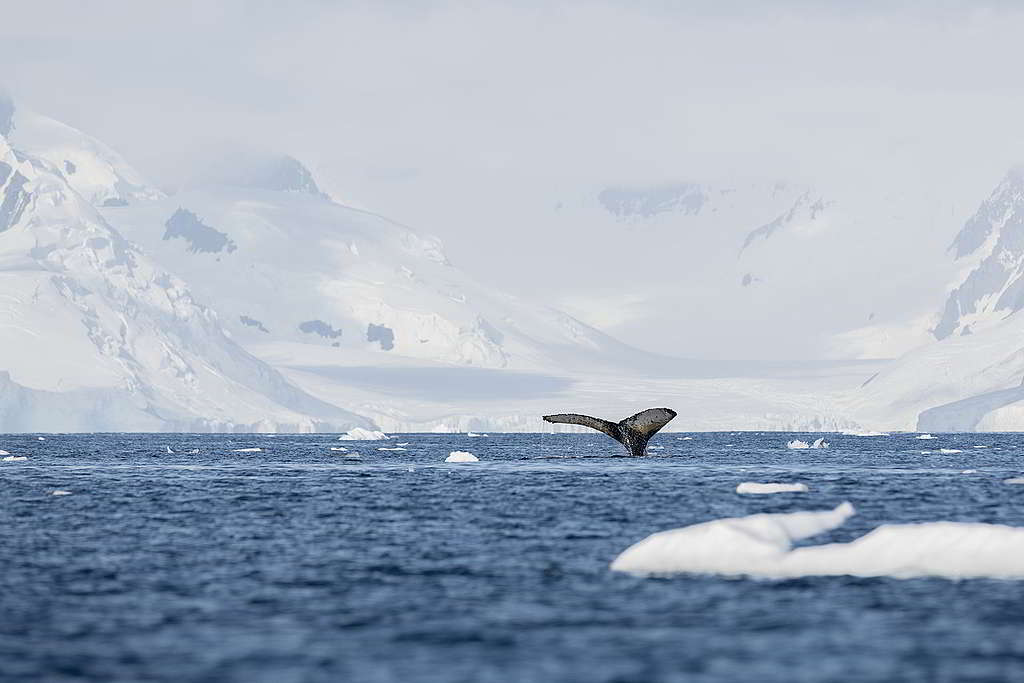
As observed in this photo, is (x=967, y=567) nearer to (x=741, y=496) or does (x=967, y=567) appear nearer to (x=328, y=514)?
(x=328, y=514)

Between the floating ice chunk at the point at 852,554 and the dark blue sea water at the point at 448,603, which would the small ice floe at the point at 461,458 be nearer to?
the dark blue sea water at the point at 448,603

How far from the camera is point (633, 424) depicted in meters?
117

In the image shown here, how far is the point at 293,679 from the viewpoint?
80.1 ft

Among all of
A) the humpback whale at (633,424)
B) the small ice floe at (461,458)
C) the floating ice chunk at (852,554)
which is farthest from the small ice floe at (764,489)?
the small ice floe at (461,458)

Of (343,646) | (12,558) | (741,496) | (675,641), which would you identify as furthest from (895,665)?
(741,496)

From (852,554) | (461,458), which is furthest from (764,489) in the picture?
(461,458)

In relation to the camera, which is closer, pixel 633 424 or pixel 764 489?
pixel 764 489

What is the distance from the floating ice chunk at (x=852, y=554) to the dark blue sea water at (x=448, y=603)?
1.18 m

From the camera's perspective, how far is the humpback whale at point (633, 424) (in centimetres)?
10212

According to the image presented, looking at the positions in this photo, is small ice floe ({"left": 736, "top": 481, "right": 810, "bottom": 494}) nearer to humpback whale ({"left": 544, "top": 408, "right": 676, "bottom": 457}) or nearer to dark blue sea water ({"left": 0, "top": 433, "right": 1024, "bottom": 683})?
dark blue sea water ({"left": 0, "top": 433, "right": 1024, "bottom": 683})

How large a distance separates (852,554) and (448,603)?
9407 millimetres

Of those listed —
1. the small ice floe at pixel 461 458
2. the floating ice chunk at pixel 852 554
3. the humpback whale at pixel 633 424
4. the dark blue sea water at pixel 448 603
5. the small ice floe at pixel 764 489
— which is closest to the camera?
the dark blue sea water at pixel 448 603

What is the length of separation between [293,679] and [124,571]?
1476cm

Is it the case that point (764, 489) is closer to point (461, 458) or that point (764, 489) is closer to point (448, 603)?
point (448, 603)
